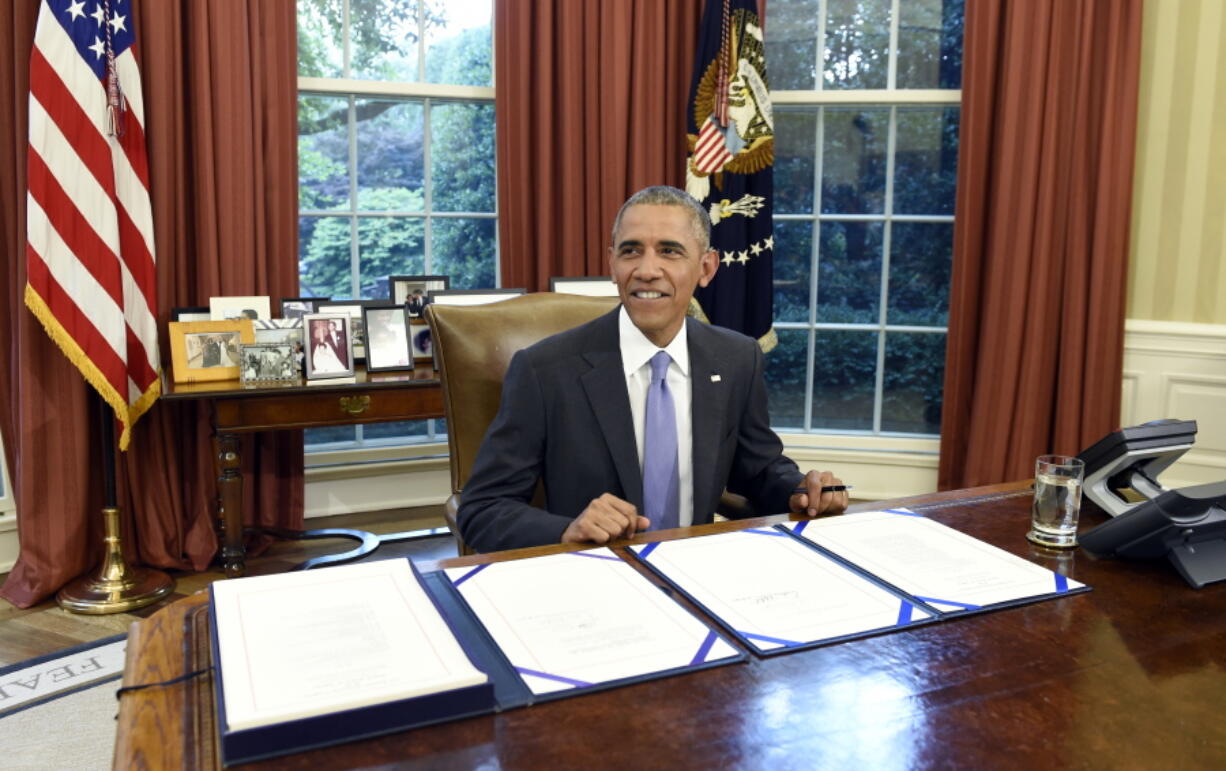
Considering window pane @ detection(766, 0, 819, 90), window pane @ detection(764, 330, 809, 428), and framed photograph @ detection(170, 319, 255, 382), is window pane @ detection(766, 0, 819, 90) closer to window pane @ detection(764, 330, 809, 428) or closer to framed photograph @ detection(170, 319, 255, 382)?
window pane @ detection(764, 330, 809, 428)

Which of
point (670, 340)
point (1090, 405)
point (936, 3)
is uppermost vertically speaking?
point (936, 3)

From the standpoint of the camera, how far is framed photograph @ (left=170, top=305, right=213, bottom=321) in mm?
2947

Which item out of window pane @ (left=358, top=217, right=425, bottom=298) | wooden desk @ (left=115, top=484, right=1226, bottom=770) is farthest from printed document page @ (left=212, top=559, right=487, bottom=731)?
window pane @ (left=358, top=217, right=425, bottom=298)

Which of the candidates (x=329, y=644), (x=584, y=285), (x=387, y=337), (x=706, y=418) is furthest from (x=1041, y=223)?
(x=329, y=644)

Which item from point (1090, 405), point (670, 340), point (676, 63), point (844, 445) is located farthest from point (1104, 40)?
point (670, 340)

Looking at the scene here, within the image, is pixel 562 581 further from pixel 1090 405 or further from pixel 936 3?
pixel 936 3

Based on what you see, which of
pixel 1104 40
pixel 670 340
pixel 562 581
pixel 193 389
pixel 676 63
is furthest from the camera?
pixel 676 63

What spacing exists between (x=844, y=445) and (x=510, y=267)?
157cm

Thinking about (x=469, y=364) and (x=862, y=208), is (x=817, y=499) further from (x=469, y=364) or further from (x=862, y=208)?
(x=862, y=208)

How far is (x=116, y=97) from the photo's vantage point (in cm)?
274

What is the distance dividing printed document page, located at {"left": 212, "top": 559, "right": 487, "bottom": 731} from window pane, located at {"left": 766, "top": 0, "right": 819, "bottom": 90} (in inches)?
126

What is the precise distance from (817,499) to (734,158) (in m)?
2.32

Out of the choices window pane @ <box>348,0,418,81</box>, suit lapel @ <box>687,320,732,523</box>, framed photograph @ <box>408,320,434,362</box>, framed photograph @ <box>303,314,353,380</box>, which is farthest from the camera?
window pane @ <box>348,0,418,81</box>

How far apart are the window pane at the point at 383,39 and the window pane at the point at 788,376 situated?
6.00 ft
